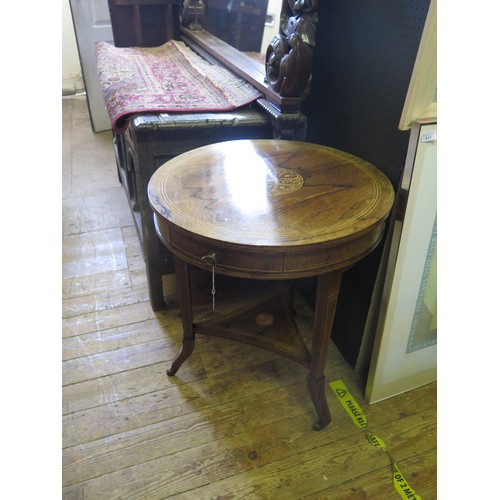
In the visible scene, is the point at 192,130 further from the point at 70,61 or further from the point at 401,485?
the point at 70,61

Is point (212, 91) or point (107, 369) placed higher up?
point (212, 91)

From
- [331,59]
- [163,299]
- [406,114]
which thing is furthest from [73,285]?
[406,114]

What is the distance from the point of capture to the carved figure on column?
133 centimetres

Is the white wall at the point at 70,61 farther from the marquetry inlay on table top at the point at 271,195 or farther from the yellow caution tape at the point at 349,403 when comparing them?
the yellow caution tape at the point at 349,403

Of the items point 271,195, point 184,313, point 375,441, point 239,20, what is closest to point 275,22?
point 239,20

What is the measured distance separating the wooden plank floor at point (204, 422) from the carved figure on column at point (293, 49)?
977 mm

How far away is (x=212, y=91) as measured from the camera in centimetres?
180

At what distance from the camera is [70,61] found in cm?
493

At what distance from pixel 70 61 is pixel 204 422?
4.87 metres

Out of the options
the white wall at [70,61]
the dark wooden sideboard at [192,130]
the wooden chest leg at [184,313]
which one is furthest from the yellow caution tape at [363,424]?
the white wall at [70,61]
